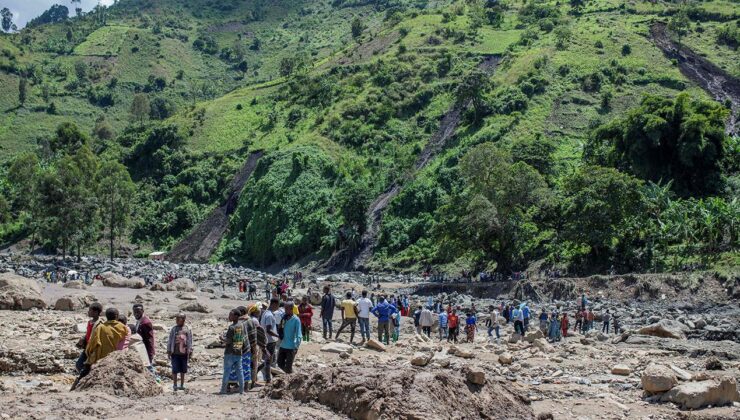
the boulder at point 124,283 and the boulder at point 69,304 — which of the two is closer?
the boulder at point 69,304

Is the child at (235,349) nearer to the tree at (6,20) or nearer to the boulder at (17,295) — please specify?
the boulder at (17,295)

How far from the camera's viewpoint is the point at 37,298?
27094mm

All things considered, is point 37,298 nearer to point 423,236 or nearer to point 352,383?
point 352,383

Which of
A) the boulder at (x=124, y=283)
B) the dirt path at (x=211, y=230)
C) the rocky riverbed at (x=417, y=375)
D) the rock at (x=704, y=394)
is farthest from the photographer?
the dirt path at (x=211, y=230)

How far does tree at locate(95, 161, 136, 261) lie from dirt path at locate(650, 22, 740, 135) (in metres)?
62.7

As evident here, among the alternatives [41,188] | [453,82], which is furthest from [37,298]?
[453,82]

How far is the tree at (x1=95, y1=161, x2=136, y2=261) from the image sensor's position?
2980 inches

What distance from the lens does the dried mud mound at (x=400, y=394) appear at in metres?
10.9

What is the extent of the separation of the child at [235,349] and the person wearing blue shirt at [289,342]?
152 centimetres

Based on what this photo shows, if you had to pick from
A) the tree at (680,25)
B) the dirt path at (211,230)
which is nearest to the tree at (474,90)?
the dirt path at (211,230)

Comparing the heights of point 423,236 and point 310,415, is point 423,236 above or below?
below

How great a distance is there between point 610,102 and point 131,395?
79.6 m

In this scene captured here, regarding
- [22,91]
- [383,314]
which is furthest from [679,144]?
[22,91]

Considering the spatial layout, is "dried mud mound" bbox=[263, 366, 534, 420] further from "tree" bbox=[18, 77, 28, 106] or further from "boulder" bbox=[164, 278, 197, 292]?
"tree" bbox=[18, 77, 28, 106]
